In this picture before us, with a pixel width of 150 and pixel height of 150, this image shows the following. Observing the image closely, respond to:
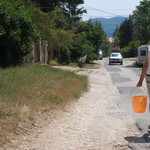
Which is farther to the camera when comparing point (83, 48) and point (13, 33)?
point (83, 48)

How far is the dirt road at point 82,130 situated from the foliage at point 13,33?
229 inches

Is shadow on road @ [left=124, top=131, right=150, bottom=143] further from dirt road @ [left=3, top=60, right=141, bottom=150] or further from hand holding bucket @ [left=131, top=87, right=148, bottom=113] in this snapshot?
hand holding bucket @ [left=131, top=87, right=148, bottom=113]

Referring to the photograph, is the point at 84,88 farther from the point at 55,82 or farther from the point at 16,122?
the point at 16,122

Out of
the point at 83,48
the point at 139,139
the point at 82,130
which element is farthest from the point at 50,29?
the point at 139,139

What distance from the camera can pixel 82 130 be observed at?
5.61 m

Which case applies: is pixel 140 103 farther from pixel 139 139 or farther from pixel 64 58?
pixel 64 58

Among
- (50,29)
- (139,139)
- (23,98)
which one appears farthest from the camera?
(50,29)

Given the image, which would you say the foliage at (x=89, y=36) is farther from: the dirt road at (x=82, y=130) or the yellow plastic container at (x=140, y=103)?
the yellow plastic container at (x=140, y=103)

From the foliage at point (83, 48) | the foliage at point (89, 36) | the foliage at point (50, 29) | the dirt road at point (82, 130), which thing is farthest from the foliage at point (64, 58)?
the dirt road at point (82, 130)

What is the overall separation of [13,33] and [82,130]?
7.99 meters

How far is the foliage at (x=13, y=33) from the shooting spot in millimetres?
12055

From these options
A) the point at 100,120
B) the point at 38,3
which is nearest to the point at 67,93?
the point at 100,120

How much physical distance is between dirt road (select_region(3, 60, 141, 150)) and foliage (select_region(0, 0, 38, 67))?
5816mm

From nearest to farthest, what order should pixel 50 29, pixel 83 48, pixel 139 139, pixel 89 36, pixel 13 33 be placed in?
pixel 139 139, pixel 13 33, pixel 50 29, pixel 83 48, pixel 89 36
